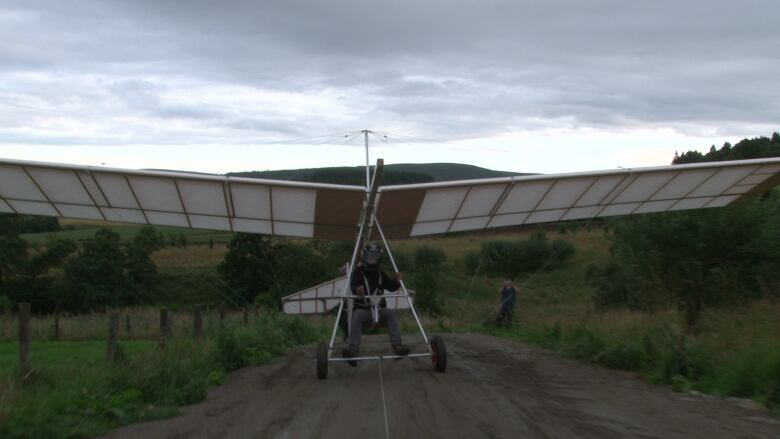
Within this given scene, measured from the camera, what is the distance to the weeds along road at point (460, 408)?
22.6ft

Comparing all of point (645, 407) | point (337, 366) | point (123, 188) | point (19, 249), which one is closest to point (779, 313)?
point (645, 407)

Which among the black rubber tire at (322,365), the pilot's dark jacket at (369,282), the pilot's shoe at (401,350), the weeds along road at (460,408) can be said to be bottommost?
the weeds along road at (460,408)

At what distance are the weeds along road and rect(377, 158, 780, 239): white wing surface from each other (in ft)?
9.96

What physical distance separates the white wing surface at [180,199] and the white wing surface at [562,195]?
3.48 feet

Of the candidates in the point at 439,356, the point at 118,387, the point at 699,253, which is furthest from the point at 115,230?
the point at 118,387

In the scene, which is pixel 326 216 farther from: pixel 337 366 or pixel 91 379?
pixel 91 379

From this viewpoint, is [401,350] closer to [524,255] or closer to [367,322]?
[367,322]

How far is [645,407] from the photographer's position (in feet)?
26.7

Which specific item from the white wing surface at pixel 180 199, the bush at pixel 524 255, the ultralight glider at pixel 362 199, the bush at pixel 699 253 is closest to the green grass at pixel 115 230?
the bush at pixel 524 255

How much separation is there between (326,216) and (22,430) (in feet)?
25.1

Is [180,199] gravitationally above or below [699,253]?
above

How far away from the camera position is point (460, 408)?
798cm

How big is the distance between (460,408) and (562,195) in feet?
23.4

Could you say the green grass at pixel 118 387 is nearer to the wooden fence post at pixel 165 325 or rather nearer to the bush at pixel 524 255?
the wooden fence post at pixel 165 325
